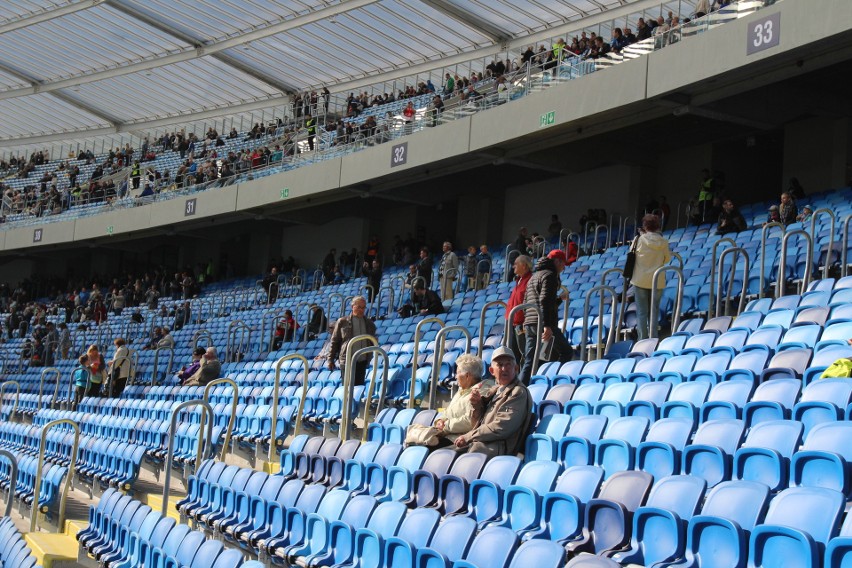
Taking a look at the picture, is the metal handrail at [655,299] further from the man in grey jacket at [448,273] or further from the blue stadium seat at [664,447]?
the man in grey jacket at [448,273]

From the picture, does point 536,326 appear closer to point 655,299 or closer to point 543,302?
point 543,302

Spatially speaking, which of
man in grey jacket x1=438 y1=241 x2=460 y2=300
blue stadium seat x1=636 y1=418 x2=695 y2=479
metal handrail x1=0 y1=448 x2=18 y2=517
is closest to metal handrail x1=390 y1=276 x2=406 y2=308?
man in grey jacket x1=438 y1=241 x2=460 y2=300

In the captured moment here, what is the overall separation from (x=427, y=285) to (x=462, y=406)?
→ 926 centimetres

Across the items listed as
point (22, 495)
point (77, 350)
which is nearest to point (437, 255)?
point (77, 350)

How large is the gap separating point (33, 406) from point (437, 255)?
9.28m

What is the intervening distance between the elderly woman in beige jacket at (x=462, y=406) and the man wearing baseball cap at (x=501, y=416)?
0.11 metres

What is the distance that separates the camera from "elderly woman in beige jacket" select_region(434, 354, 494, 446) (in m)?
6.21

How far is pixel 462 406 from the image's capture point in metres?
6.32

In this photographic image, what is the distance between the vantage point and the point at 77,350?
21734mm

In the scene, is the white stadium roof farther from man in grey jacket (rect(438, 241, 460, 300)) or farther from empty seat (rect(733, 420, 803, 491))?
empty seat (rect(733, 420, 803, 491))

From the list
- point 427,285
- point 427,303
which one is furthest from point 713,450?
point 427,285

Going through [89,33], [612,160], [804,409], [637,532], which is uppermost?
[89,33]

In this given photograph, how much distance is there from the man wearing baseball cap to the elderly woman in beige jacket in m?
0.11

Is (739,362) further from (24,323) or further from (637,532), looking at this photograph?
(24,323)
